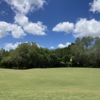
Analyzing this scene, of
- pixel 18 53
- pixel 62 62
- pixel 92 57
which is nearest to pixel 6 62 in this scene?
pixel 18 53

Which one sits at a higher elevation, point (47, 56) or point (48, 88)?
point (47, 56)

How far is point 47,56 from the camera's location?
287 feet

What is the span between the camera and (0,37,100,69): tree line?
270 feet

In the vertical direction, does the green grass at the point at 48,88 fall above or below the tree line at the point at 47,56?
below

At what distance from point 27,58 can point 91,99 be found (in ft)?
231

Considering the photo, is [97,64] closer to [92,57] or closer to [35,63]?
[92,57]

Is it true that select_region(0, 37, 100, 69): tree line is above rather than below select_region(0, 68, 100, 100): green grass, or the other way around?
above

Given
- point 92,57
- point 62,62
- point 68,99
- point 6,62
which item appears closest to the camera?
point 68,99

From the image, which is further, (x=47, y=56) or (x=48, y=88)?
(x=47, y=56)

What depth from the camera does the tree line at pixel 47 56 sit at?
8231cm

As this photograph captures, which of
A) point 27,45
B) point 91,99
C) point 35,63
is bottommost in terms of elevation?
point 91,99

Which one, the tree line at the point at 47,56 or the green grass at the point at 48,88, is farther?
the tree line at the point at 47,56

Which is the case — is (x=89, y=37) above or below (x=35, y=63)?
above

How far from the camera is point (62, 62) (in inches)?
3730
